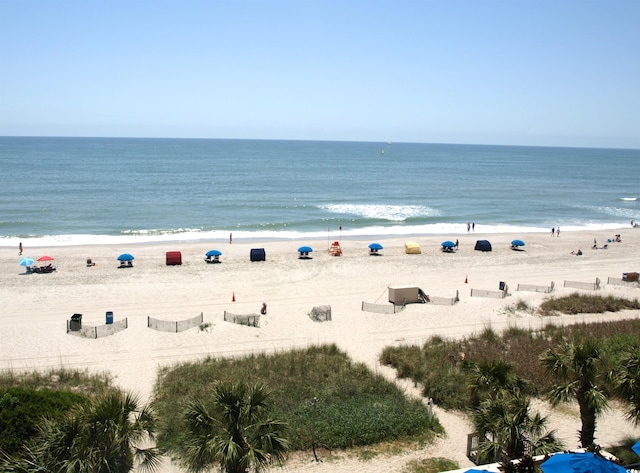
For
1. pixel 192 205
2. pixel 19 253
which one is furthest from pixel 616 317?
pixel 192 205

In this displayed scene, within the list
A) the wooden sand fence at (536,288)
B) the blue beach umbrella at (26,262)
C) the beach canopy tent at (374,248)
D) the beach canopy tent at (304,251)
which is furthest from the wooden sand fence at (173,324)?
the beach canopy tent at (374,248)

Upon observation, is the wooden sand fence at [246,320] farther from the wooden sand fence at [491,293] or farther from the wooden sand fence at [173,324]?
the wooden sand fence at [491,293]

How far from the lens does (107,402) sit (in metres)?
9.84

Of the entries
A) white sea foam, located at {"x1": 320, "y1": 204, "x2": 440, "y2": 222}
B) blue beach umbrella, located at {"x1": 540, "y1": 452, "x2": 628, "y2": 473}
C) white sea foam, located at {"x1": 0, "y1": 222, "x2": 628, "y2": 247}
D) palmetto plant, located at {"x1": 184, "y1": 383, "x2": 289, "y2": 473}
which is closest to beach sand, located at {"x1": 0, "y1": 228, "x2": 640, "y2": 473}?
white sea foam, located at {"x1": 0, "y1": 222, "x2": 628, "y2": 247}

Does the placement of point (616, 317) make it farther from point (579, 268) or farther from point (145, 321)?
Answer: point (145, 321)

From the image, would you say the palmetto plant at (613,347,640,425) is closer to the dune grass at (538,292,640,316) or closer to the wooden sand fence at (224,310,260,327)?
the dune grass at (538,292,640,316)

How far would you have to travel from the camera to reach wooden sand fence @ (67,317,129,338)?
21.8 m

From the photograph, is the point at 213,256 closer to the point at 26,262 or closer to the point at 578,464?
the point at 26,262

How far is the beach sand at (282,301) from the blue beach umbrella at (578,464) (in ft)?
10.9

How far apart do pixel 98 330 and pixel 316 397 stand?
1049 cm

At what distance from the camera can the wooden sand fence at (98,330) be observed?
21.8 m

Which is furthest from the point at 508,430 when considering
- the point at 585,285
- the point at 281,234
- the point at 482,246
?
the point at 281,234

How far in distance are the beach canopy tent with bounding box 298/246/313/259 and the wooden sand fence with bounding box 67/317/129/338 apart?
15.8 metres

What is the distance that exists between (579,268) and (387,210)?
2743 cm
